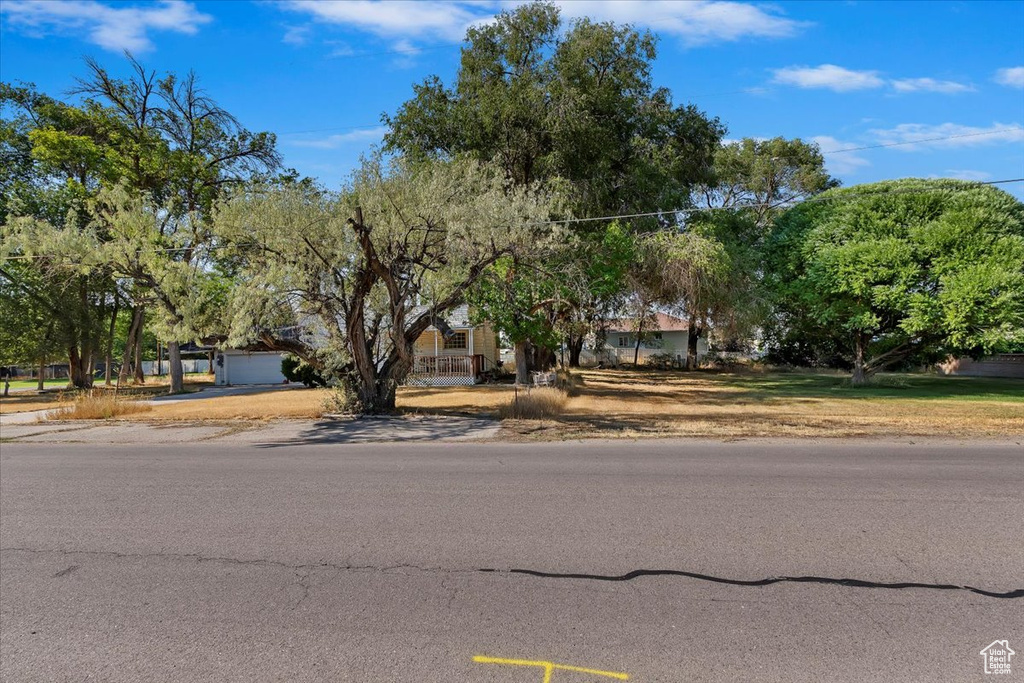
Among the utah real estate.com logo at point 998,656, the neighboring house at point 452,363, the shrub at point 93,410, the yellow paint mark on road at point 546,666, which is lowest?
the utah real estate.com logo at point 998,656

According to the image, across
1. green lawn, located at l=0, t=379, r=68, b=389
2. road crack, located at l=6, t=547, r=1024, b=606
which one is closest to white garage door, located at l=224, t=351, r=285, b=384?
green lawn, located at l=0, t=379, r=68, b=389

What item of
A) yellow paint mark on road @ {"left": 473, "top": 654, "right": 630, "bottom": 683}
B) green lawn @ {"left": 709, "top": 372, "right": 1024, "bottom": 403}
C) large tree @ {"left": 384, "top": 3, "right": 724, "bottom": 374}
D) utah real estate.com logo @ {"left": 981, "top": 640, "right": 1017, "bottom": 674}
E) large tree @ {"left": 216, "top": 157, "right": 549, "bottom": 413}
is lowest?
green lawn @ {"left": 709, "top": 372, "right": 1024, "bottom": 403}

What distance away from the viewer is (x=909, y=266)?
26.2 m

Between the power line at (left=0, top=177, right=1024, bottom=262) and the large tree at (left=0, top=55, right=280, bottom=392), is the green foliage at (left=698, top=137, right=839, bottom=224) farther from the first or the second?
the large tree at (left=0, top=55, right=280, bottom=392)

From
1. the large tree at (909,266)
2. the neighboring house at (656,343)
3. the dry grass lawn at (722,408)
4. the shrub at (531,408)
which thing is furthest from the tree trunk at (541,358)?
the neighboring house at (656,343)

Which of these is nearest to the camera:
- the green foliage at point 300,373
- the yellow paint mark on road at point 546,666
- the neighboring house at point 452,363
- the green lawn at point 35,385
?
the yellow paint mark on road at point 546,666

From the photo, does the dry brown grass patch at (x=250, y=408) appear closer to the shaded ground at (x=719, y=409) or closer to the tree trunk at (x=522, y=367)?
the shaded ground at (x=719, y=409)

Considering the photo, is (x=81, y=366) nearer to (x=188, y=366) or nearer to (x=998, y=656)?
(x=188, y=366)

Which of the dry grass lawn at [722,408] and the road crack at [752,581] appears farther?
the dry grass lawn at [722,408]

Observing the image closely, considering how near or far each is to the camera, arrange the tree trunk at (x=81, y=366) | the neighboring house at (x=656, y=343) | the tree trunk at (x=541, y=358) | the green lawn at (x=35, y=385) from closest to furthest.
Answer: the tree trunk at (x=541, y=358)
the tree trunk at (x=81, y=366)
the green lawn at (x=35, y=385)
the neighboring house at (x=656, y=343)

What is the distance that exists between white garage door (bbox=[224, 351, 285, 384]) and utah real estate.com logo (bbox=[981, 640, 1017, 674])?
38143 millimetres

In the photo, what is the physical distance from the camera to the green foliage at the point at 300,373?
31.2 m

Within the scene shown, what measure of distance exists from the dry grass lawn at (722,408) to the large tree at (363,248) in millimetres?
2832

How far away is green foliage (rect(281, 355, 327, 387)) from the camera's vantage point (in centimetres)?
3123
